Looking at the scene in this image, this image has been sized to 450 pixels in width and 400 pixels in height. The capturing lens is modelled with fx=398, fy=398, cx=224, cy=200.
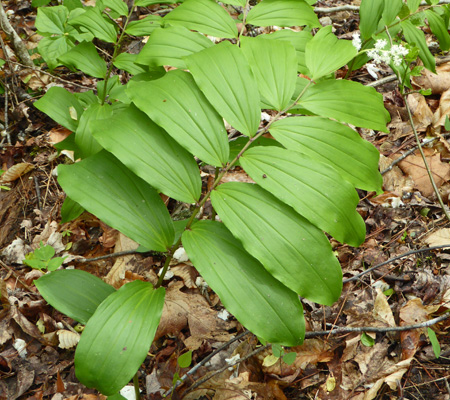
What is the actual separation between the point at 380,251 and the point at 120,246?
164cm

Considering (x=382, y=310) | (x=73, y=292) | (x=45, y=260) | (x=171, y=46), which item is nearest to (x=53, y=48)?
(x=171, y=46)

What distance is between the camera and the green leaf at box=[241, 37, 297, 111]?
1.63 meters

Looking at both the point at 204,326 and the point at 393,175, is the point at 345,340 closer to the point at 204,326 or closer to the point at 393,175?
the point at 204,326

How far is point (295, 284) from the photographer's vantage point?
1308 mm

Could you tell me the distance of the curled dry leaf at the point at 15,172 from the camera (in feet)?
9.99

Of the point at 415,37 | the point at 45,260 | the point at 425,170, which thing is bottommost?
the point at 45,260

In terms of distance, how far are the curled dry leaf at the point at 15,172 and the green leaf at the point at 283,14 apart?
2.07 metres

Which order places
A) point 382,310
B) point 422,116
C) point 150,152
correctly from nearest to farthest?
point 150,152, point 382,310, point 422,116

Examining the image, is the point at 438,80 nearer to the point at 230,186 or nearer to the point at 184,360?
the point at 230,186

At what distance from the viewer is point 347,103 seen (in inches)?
64.1

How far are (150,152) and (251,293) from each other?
62cm

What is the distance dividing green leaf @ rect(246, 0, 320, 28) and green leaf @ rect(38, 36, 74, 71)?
4.36 feet

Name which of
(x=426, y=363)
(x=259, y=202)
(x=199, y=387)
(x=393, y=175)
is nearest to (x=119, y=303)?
(x=259, y=202)

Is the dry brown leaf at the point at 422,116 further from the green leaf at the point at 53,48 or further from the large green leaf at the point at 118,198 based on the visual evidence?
the green leaf at the point at 53,48
